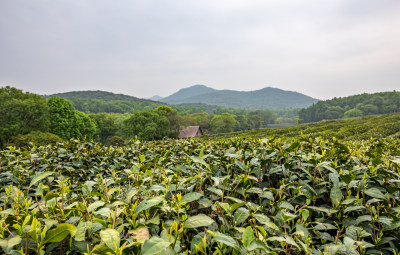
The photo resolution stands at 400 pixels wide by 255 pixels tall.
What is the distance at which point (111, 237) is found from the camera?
0.88 m

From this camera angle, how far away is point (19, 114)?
29328mm

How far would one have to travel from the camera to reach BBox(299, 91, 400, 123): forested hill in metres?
106

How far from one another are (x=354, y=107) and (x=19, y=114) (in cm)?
15015

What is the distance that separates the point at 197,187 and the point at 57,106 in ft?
143

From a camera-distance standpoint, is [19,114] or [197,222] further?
[19,114]

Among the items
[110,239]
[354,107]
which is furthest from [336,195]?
[354,107]

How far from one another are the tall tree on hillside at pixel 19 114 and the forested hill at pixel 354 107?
Answer: 12729cm

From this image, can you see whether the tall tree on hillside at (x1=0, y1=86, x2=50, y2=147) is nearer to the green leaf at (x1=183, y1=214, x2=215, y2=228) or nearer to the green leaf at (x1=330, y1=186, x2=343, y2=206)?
the green leaf at (x1=183, y1=214, x2=215, y2=228)

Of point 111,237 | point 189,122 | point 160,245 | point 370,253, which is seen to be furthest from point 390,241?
point 189,122

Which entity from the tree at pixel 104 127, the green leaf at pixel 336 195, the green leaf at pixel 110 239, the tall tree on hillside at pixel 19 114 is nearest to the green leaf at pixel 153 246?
the green leaf at pixel 110 239

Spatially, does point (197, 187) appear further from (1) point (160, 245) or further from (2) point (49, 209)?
(2) point (49, 209)

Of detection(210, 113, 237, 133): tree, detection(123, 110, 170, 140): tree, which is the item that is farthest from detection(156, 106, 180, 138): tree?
detection(210, 113, 237, 133): tree

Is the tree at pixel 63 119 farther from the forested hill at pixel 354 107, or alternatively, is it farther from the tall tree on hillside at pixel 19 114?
the forested hill at pixel 354 107

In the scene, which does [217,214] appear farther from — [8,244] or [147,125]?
[147,125]
